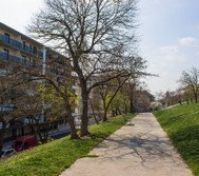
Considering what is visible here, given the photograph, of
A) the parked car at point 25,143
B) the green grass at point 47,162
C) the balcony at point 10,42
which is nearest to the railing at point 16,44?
the balcony at point 10,42

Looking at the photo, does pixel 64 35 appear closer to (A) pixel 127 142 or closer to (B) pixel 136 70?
(B) pixel 136 70

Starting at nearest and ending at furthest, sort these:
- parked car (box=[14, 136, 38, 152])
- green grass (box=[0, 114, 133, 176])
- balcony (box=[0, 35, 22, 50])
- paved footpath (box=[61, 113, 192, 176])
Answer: green grass (box=[0, 114, 133, 176]), paved footpath (box=[61, 113, 192, 176]), parked car (box=[14, 136, 38, 152]), balcony (box=[0, 35, 22, 50])

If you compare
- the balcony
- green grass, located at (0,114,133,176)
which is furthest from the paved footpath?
the balcony

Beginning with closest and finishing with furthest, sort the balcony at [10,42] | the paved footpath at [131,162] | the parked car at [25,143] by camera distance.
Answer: the paved footpath at [131,162] < the parked car at [25,143] < the balcony at [10,42]

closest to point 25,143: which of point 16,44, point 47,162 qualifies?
point 16,44

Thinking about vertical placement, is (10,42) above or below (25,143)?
above

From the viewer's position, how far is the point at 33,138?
41.9 metres

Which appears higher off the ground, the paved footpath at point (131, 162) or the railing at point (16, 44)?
the railing at point (16, 44)

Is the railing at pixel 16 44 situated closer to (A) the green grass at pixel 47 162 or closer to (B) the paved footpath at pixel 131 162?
(B) the paved footpath at pixel 131 162

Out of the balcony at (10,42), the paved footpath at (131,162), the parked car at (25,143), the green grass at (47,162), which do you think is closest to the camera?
the green grass at (47,162)

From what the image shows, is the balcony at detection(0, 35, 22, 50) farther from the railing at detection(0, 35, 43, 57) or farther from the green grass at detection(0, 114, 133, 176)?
the green grass at detection(0, 114, 133, 176)

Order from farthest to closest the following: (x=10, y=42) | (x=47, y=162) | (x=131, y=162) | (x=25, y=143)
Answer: (x=10, y=42)
(x=25, y=143)
(x=131, y=162)
(x=47, y=162)

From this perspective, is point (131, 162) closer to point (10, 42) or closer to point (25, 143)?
point (25, 143)

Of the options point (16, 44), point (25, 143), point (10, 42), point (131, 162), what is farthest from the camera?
point (16, 44)
